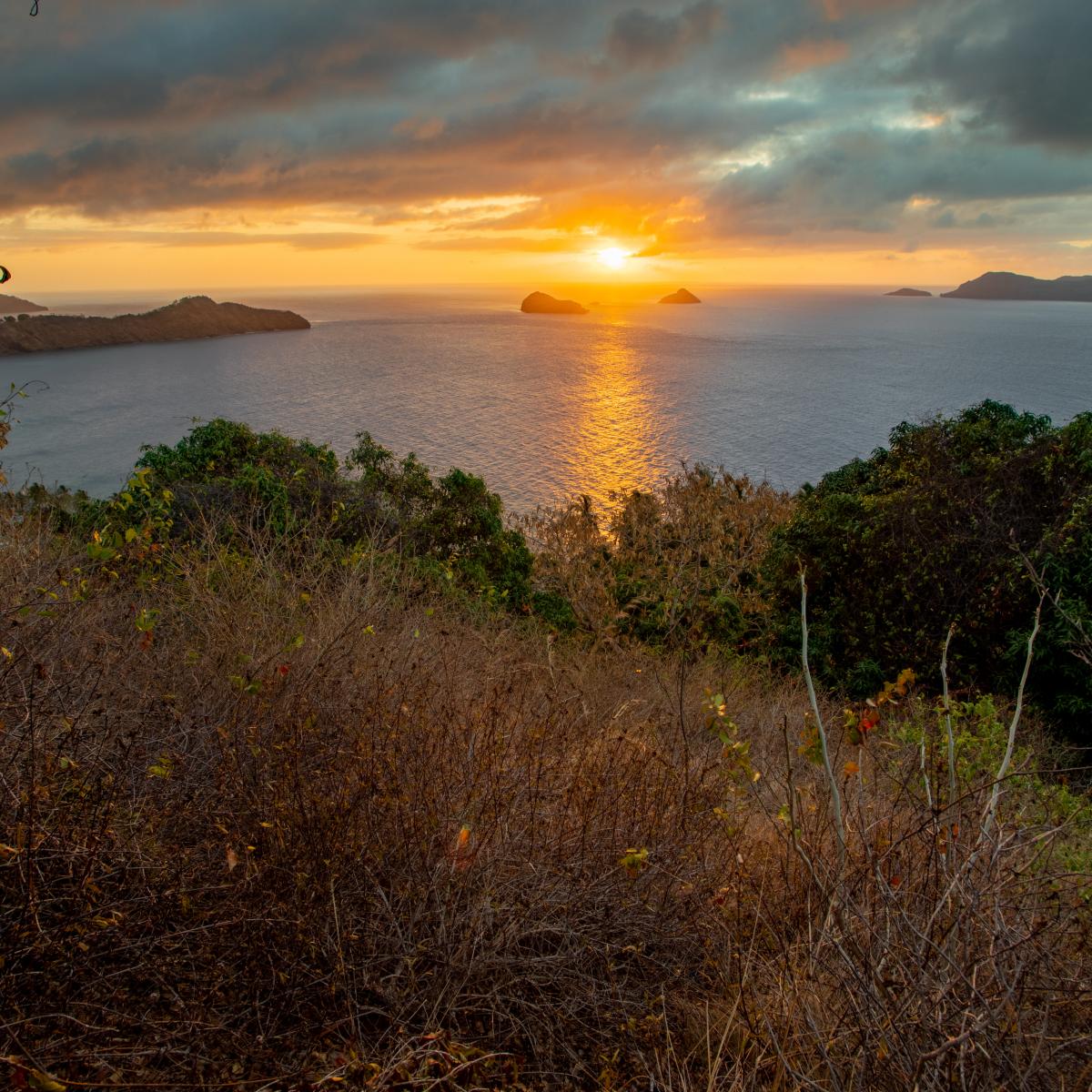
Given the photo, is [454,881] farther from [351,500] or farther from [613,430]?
[613,430]

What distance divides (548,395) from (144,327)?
71914mm

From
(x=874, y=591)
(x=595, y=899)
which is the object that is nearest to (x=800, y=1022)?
(x=595, y=899)

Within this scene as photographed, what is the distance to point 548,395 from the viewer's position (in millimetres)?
76188

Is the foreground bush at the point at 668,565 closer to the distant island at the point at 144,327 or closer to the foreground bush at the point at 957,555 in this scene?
the foreground bush at the point at 957,555

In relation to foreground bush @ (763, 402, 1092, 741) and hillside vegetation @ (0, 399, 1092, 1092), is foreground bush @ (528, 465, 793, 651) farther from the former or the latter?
hillside vegetation @ (0, 399, 1092, 1092)

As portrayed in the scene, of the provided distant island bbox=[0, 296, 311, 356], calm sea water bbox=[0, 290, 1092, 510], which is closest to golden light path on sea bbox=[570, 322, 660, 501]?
calm sea water bbox=[0, 290, 1092, 510]

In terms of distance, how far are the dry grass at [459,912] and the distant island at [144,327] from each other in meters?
111

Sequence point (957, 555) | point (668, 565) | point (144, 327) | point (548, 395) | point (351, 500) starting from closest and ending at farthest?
point (957, 555)
point (351, 500)
point (668, 565)
point (548, 395)
point (144, 327)

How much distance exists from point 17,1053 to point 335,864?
Result: 4.84ft

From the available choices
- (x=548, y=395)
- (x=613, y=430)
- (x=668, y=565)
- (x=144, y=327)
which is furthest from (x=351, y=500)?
(x=144, y=327)

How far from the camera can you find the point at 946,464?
16.4 metres

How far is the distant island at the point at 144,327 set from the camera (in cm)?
9750

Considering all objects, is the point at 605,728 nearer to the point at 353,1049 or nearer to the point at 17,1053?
the point at 353,1049

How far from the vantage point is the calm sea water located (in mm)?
50719
